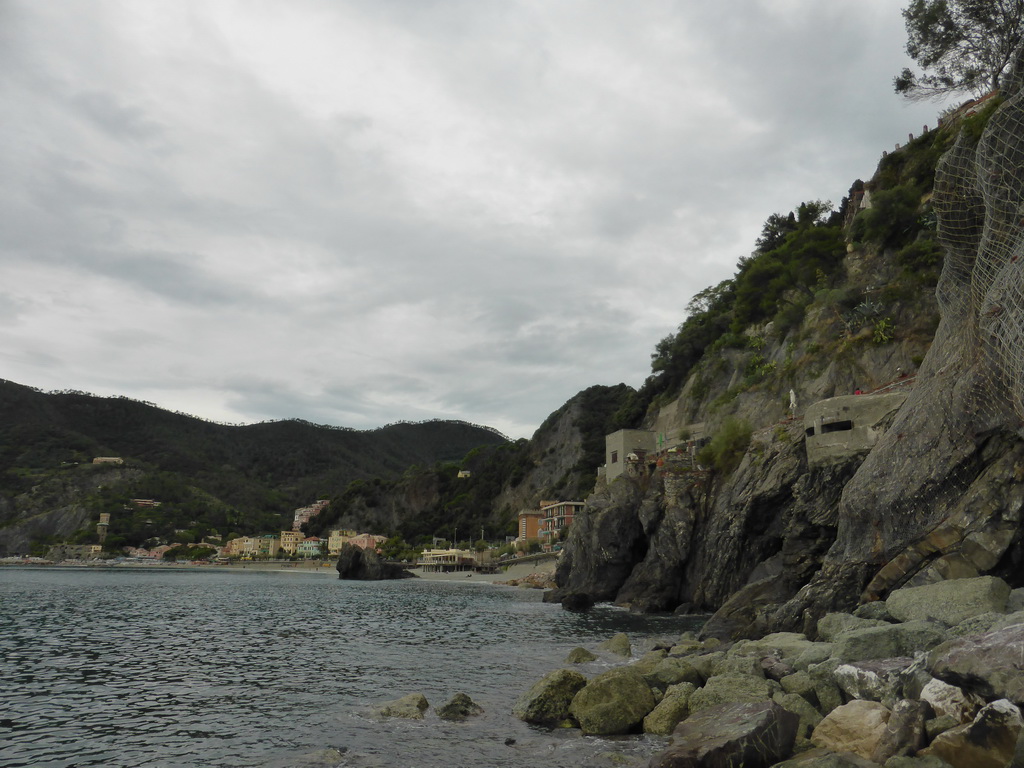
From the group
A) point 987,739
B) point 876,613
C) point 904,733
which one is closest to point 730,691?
point 904,733

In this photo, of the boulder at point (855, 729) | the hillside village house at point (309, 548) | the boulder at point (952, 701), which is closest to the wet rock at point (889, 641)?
the boulder at point (855, 729)

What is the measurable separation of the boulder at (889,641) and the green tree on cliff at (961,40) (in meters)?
35.7

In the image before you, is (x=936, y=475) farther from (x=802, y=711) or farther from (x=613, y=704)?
(x=613, y=704)

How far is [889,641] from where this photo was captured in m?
13.4

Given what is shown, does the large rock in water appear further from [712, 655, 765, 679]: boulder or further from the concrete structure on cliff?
[712, 655, 765, 679]: boulder

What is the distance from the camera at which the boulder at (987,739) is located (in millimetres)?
7520

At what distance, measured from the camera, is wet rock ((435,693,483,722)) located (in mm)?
14894

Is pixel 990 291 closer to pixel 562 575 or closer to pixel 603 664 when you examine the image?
pixel 603 664

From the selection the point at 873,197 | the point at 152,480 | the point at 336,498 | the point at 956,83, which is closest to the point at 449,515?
the point at 336,498

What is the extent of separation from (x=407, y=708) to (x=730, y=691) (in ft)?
23.9

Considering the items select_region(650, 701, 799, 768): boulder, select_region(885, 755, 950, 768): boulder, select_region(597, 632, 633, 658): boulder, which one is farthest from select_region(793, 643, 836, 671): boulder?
select_region(597, 632, 633, 658): boulder

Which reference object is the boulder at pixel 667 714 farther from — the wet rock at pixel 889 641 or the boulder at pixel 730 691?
the wet rock at pixel 889 641

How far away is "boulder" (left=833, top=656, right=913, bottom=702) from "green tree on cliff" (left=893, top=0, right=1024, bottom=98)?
37.2 metres

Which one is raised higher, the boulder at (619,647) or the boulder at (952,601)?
the boulder at (952,601)
